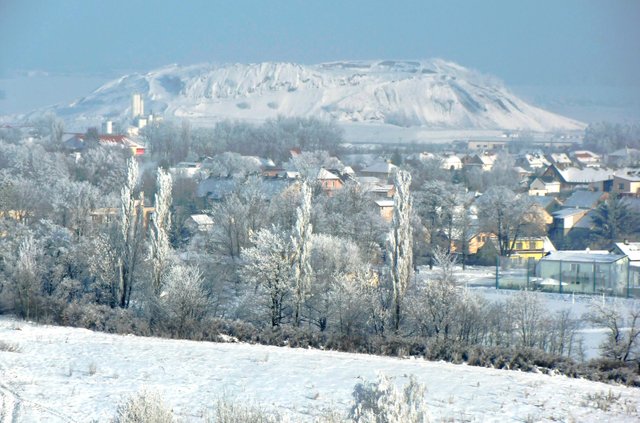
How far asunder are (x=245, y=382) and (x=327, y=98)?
368 ft

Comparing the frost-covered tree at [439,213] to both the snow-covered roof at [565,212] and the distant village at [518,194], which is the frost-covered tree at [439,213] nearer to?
the distant village at [518,194]

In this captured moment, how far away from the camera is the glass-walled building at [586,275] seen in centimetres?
2180

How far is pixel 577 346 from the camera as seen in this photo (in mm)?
15734

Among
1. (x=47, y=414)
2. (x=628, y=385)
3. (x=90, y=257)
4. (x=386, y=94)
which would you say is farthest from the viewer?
(x=386, y=94)

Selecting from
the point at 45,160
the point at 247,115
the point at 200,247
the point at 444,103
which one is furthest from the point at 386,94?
the point at 200,247

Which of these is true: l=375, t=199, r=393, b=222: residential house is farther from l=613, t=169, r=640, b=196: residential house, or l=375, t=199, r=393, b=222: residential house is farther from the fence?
l=613, t=169, r=640, b=196: residential house

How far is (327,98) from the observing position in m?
123

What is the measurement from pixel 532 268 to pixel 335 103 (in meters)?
97.8

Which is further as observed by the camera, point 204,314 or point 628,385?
point 204,314

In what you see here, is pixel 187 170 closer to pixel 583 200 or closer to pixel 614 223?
pixel 583 200

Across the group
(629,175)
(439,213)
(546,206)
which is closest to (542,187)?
(629,175)

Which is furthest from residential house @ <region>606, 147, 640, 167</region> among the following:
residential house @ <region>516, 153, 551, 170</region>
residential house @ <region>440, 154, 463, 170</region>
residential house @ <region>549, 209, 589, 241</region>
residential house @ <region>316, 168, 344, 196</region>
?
residential house @ <region>549, 209, 589, 241</region>

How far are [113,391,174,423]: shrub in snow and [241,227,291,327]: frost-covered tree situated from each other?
8308mm

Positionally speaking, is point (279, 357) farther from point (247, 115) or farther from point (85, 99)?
point (85, 99)
